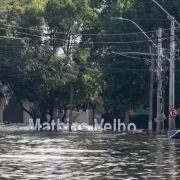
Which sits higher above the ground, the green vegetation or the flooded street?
the green vegetation

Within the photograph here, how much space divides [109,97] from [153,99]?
5148 millimetres

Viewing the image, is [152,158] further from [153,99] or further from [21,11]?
[21,11]

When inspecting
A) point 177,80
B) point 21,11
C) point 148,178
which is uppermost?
point 21,11

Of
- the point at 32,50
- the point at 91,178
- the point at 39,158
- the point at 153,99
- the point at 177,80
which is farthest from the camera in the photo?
the point at 32,50

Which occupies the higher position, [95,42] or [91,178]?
[95,42]

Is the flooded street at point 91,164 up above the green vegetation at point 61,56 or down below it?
below

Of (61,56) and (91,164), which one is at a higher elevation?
(61,56)

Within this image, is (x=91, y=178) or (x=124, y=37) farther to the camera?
(x=124, y=37)

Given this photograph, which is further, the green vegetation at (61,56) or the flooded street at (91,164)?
the green vegetation at (61,56)

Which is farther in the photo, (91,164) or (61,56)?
(61,56)

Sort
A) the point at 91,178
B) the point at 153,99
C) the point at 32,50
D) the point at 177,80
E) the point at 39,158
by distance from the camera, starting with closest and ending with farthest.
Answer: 1. the point at 91,178
2. the point at 39,158
3. the point at 177,80
4. the point at 153,99
5. the point at 32,50

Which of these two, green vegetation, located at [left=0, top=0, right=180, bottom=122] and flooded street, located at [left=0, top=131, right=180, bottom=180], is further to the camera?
green vegetation, located at [left=0, top=0, right=180, bottom=122]

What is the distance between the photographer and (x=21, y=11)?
79.8 m

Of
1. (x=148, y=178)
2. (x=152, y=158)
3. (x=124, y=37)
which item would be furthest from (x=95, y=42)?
(x=148, y=178)
